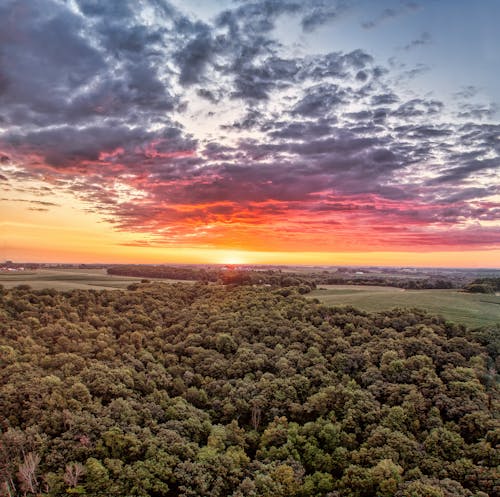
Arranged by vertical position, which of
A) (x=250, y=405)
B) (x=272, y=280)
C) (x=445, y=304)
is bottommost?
(x=250, y=405)

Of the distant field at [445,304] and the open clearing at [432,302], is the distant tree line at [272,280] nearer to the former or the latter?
the open clearing at [432,302]

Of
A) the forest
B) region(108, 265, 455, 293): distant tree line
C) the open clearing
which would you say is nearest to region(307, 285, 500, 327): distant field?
the open clearing

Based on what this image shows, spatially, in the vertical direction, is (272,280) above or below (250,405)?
above

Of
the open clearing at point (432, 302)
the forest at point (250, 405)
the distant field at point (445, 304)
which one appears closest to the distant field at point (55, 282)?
the open clearing at point (432, 302)

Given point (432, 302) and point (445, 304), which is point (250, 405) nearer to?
point (432, 302)

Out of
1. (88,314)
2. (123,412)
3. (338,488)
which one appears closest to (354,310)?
(338,488)

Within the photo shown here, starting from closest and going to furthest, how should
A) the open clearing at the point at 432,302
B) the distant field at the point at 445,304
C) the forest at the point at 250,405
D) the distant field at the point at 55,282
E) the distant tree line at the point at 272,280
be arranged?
the forest at the point at 250,405 → the distant field at the point at 445,304 → the open clearing at the point at 432,302 → the distant field at the point at 55,282 → the distant tree line at the point at 272,280

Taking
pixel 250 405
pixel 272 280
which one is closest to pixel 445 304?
pixel 250 405

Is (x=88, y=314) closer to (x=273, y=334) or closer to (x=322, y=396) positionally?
(x=273, y=334)
